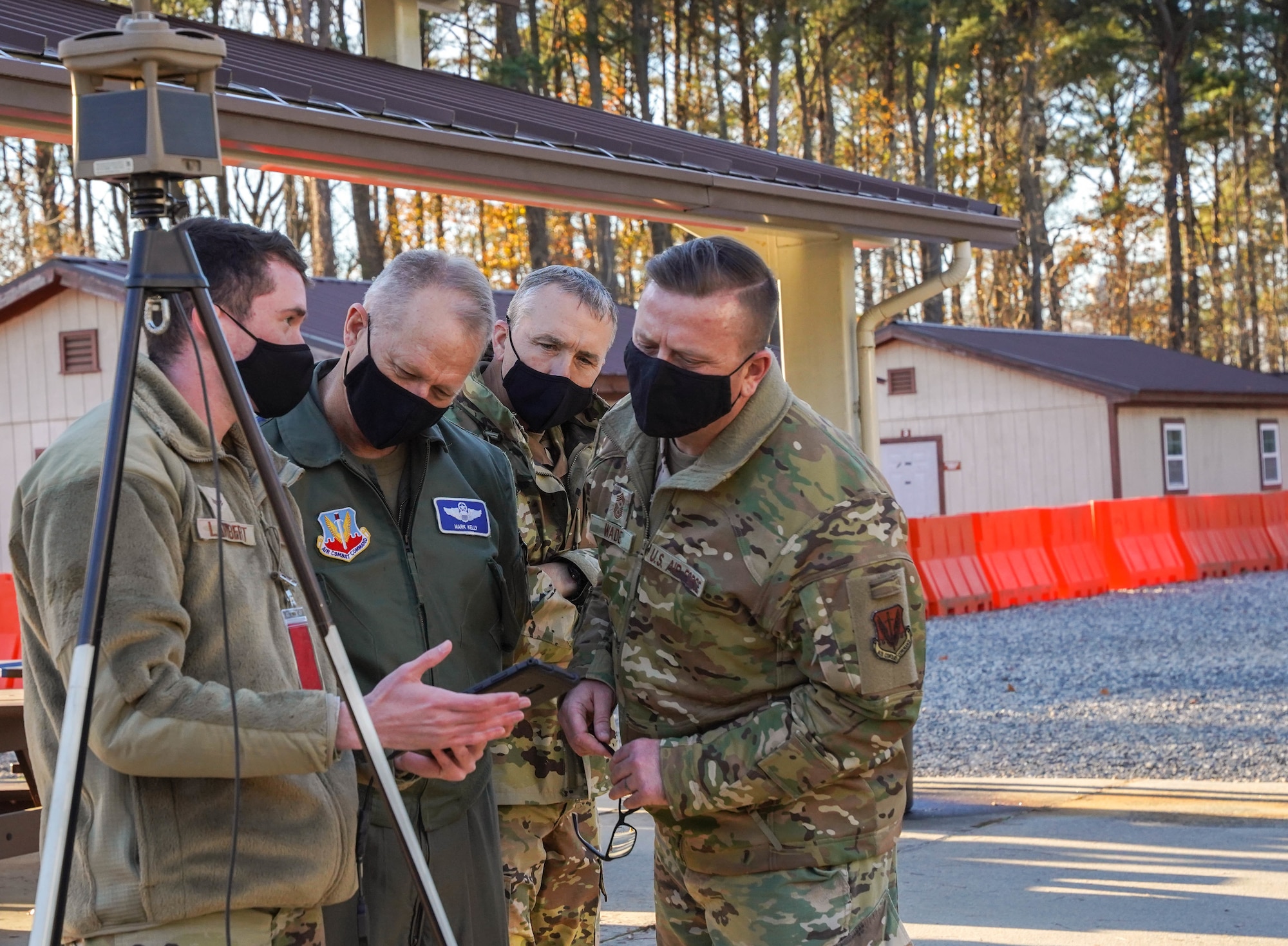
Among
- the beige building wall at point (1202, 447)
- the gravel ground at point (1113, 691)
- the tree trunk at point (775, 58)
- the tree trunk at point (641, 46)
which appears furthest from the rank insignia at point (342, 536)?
the tree trunk at point (775, 58)

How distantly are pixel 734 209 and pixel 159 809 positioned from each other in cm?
477

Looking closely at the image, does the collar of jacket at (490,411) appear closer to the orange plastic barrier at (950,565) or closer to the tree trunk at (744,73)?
the orange plastic barrier at (950,565)

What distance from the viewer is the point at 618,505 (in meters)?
3.08

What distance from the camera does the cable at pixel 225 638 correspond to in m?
2.16

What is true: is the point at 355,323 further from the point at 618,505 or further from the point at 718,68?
the point at 718,68

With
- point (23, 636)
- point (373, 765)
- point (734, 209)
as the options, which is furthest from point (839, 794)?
point (734, 209)

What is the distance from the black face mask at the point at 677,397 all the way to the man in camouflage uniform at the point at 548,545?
A: 74cm

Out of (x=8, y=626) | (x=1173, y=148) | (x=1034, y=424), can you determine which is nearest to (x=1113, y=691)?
(x=8, y=626)

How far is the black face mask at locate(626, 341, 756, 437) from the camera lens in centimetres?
289

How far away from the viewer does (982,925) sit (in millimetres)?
5496

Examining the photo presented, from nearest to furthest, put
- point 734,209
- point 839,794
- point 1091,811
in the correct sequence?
point 839,794, point 734,209, point 1091,811

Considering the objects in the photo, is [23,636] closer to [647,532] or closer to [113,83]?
[113,83]

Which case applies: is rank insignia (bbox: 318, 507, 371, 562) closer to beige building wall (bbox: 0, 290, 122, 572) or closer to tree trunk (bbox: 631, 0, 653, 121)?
beige building wall (bbox: 0, 290, 122, 572)

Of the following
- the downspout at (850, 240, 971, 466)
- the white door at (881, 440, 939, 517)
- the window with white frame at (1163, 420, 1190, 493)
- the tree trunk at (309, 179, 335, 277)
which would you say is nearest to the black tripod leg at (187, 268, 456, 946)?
the downspout at (850, 240, 971, 466)
